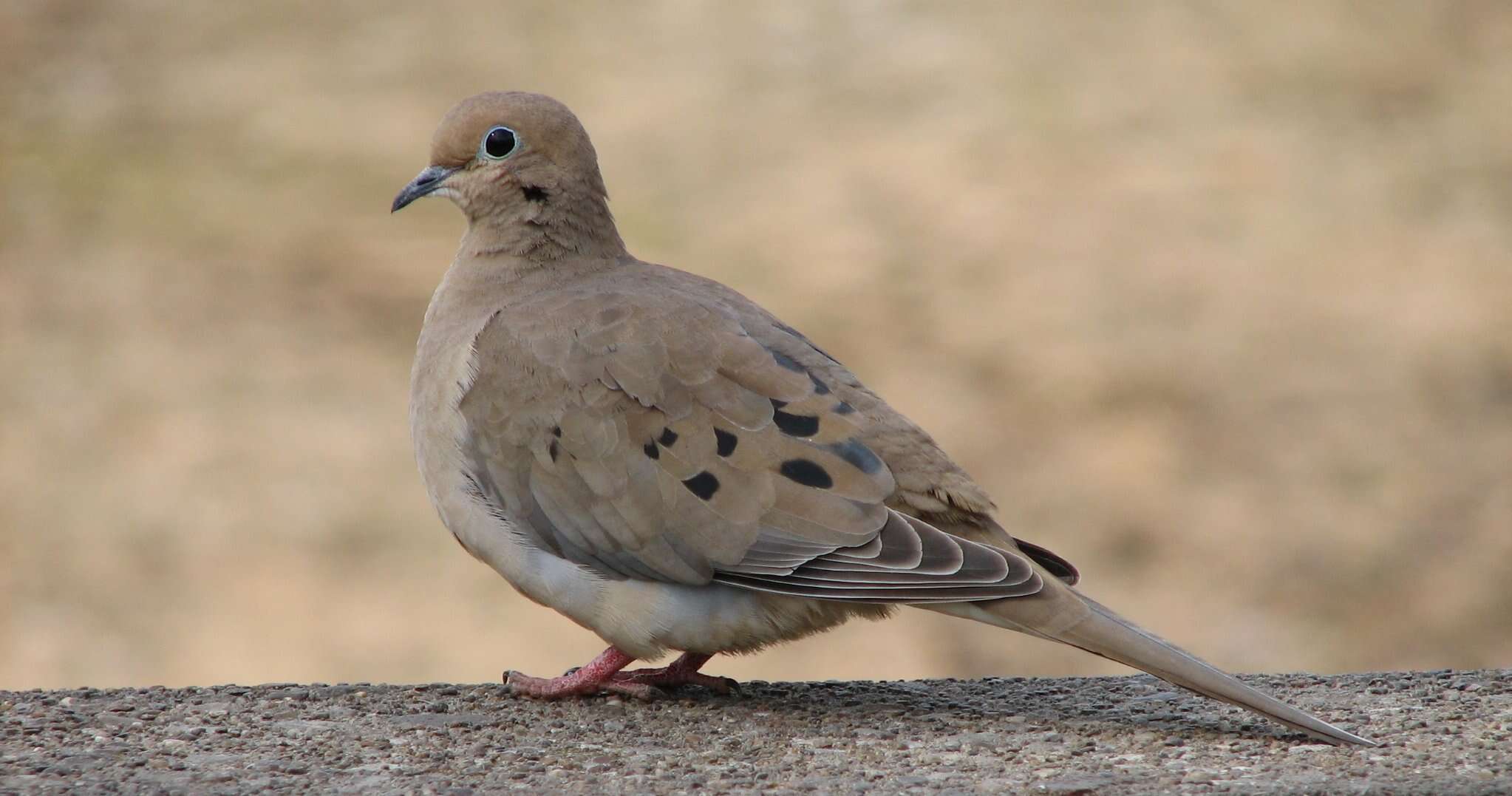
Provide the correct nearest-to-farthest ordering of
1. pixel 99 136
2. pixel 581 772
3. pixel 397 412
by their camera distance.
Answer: pixel 581 772, pixel 397 412, pixel 99 136

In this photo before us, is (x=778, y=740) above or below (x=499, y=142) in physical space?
below

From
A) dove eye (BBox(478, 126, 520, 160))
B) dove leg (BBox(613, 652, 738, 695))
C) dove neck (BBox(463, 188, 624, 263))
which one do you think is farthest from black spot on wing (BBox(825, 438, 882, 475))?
dove eye (BBox(478, 126, 520, 160))

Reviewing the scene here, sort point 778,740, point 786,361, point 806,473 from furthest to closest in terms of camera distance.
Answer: point 786,361
point 806,473
point 778,740

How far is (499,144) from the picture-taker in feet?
16.3

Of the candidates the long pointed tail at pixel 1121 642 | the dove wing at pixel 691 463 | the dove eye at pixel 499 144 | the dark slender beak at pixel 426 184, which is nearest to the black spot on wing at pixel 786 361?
the dove wing at pixel 691 463

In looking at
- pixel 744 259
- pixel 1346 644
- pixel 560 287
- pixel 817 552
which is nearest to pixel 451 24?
pixel 744 259

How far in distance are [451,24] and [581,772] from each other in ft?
39.6

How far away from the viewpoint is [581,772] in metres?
3.76

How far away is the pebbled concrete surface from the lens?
3.60 metres

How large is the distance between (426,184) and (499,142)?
9.4 inches

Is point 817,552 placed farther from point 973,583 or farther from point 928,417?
point 928,417

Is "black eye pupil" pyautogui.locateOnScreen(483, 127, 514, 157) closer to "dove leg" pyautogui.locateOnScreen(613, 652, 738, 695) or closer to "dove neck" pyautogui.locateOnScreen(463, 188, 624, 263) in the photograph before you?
"dove neck" pyautogui.locateOnScreen(463, 188, 624, 263)

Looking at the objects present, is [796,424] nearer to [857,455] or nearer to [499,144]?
[857,455]

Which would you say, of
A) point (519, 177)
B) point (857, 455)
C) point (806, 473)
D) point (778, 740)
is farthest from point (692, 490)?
point (519, 177)
